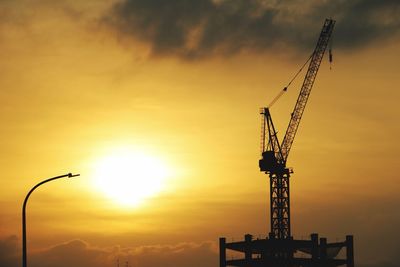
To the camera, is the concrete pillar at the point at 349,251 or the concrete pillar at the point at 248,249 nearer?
the concrete pillar at the point at 248,249

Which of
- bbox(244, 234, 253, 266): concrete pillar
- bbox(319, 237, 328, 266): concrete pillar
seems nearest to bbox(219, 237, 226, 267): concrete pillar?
bbox(244, 234, 253, 266): concrete pillar

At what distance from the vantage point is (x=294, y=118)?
19938cm

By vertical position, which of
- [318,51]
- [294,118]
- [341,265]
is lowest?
[341,265]

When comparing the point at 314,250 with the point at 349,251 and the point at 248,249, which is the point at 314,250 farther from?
the point at 248,249

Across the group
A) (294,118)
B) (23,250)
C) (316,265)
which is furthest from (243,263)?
(23,250)

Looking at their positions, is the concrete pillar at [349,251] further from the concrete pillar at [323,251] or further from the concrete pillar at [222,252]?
the concrete pillar at [222,252]

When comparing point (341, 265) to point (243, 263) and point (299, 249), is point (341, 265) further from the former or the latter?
point (243, 263)

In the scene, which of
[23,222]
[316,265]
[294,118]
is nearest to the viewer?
[23,222]

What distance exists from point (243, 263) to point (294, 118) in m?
39.1

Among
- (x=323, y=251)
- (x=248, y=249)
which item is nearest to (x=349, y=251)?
(x=323, y=251)

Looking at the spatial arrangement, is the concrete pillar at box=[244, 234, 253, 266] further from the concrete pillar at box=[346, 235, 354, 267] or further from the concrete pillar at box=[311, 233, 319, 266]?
the concrete pillar at box=[346, 235, 354, 267]

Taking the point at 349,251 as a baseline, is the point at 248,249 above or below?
above

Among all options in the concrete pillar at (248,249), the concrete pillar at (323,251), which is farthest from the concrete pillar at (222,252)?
the concrete pillar at (323,251)

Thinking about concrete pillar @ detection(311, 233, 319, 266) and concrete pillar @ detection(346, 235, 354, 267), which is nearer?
concrete pillar @ detection(311, 233, 319, 266)
